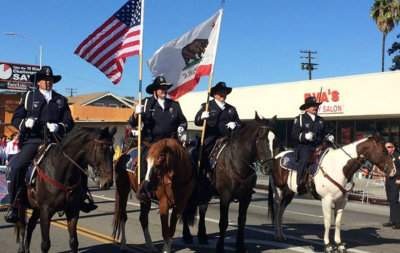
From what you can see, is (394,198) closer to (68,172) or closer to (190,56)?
(190,56)

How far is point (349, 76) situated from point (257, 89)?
7.50 m

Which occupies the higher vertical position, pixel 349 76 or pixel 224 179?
pixel 349 76

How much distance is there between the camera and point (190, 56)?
10719 mm

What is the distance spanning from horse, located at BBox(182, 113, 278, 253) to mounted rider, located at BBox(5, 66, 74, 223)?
269 centimetres

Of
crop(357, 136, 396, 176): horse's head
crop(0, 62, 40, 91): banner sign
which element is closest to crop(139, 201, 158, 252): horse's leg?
crop(357, 136, 396, 176): horse's head

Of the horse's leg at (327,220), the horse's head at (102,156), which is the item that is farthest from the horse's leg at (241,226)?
the horse's head at (102,156)

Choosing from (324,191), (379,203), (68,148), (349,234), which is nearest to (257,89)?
(379,203)

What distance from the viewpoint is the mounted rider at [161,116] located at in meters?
9.70

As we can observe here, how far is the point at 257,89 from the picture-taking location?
35.0 m

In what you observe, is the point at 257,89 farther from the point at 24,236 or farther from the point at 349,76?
the point at 24,236

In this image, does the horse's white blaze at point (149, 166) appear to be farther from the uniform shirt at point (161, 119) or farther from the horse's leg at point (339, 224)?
the horse's leg at point (339, 224)

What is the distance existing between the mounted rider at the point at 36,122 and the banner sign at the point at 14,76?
3961cm

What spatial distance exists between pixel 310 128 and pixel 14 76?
133ft

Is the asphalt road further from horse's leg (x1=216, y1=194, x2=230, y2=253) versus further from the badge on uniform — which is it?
the badge on uniform
